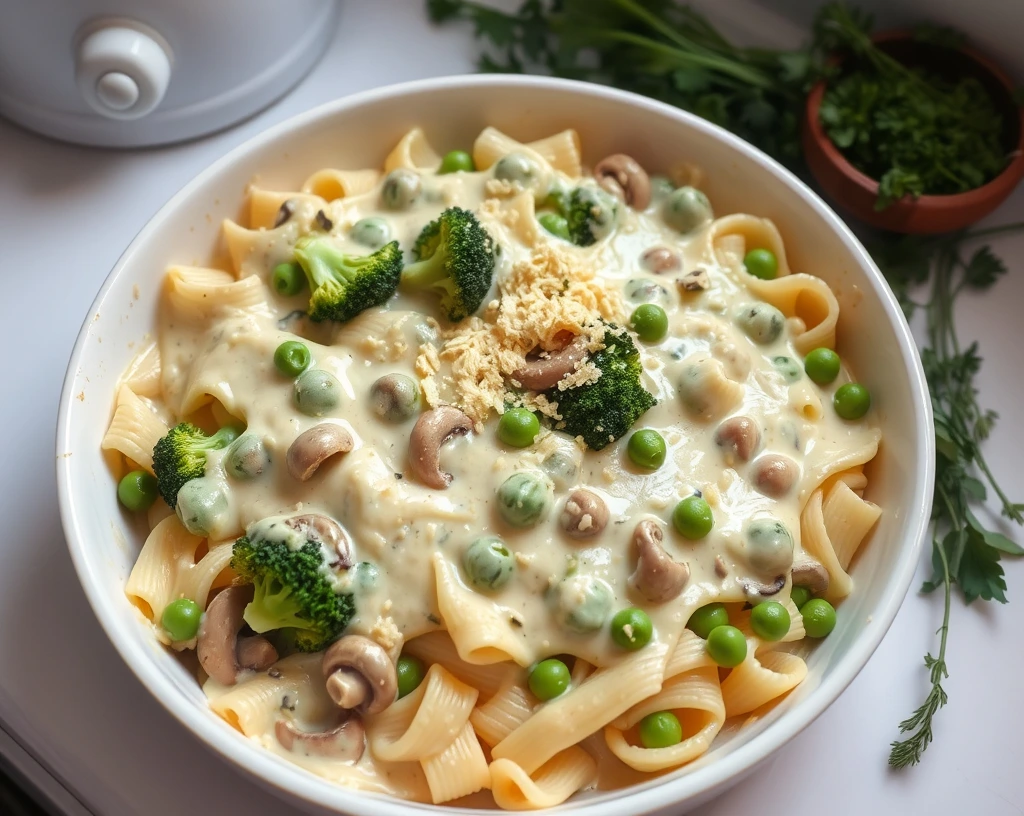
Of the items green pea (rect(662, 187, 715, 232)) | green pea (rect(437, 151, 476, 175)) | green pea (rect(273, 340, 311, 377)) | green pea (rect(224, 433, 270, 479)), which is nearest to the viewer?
green pea (rect(224, 433, 270, 479))

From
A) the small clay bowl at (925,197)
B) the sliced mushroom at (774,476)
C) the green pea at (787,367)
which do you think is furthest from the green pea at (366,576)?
the small clay bowl at (925,197)

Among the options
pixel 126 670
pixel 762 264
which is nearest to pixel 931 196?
pixel 762 264

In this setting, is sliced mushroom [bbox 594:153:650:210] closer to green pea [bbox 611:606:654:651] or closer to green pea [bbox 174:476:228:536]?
green pea [bbox 611:606:654:651]

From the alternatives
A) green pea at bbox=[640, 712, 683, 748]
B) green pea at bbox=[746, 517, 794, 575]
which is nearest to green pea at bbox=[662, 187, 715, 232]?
green pea at bbox=[746, 517, 794, 575]

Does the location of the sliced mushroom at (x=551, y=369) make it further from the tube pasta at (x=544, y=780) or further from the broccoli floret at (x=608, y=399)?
the tube pasta at (x=544, y=780)

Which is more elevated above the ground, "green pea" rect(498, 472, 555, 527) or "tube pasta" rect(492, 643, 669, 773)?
Result: "green pea" rect(498, 472, 555, 527)

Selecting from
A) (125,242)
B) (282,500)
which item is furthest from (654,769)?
(125,242)

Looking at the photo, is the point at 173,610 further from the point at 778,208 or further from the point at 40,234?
the point at 778,208
